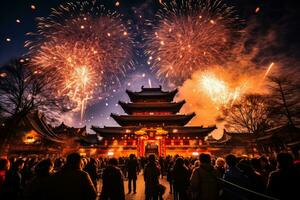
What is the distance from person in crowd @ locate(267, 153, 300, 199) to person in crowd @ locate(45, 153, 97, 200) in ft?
8.84

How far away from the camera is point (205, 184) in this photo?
136 inches

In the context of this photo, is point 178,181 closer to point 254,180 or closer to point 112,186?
point 112,186

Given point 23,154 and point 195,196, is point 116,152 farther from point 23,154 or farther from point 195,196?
point 195,196

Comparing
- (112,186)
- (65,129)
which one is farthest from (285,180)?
(65,129)

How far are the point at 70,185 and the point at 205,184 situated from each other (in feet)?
8.15

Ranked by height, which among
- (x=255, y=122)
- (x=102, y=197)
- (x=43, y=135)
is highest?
(x=255, y=122)

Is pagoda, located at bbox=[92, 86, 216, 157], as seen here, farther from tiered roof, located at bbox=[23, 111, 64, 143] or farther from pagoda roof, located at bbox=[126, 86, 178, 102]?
tiered roof, located at bbox=[23, 111, 64, 143]

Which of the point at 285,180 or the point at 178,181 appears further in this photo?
the point at 178,181

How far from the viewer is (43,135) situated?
1912 centimetres

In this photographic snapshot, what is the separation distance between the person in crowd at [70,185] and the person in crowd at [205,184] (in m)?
1.99

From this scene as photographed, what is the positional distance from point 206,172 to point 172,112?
28579mm

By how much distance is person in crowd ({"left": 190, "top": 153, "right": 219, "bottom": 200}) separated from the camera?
3438 mm

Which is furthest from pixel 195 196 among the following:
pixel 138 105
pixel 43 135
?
pixel 138 105

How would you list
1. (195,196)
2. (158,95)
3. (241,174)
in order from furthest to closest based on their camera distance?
1. (158,95)
2. (195,196)
3. (241,174)
